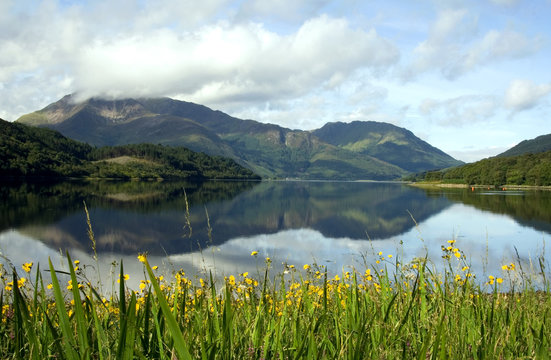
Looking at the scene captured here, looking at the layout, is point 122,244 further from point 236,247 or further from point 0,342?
point 0,342

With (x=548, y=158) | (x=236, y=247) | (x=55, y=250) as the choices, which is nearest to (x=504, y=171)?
(x=548, y=158)

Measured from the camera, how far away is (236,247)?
38406 mm

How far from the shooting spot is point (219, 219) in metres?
60.4

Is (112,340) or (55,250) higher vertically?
(112,340)

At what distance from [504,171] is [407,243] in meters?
186

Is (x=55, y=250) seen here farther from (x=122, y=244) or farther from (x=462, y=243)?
(x=462, y=243)

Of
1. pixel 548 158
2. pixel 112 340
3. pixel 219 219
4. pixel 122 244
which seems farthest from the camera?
pixel 548 158

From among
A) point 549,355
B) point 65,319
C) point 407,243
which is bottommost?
point 407,243

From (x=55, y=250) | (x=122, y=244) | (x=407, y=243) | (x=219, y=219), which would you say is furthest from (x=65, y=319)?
Answer: (x=219, y=219)

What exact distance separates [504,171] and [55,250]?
21482cm

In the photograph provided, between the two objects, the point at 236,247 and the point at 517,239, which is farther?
the point at 517,239

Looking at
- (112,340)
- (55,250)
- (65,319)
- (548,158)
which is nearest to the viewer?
(65,319)

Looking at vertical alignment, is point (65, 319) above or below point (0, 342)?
above

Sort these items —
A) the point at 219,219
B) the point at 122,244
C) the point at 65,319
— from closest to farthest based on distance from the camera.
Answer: the point at 65,319 < the point at 122,244 < the point at 219,219
